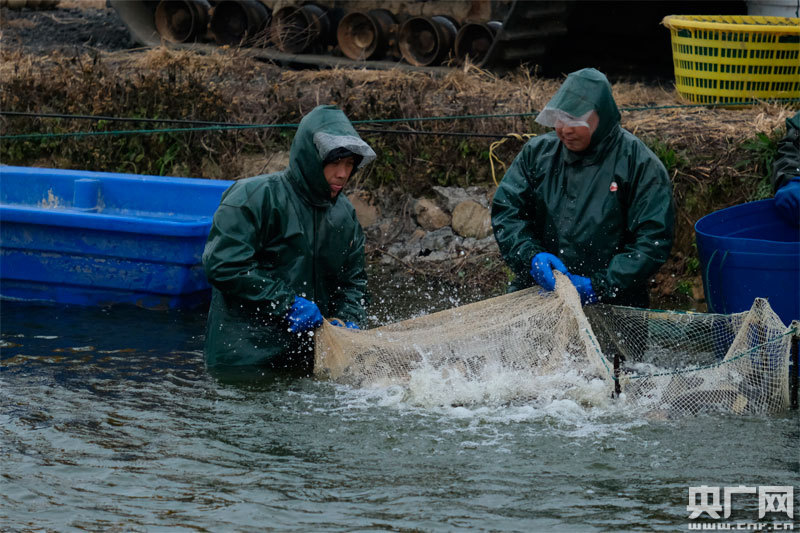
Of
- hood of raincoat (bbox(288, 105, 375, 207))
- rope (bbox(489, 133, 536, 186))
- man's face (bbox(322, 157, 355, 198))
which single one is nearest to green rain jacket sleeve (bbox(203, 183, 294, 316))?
hood of raincoat (bbox(288, 105, 375, 207))

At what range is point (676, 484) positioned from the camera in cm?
424

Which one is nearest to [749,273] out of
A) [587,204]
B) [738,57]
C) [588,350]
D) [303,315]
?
[587,204]

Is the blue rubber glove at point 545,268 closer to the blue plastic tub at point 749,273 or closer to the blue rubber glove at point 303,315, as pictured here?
the blue plastic tub at point 749,273

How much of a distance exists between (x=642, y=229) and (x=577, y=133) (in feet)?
1.82

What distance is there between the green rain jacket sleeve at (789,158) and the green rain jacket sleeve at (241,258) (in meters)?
2.85

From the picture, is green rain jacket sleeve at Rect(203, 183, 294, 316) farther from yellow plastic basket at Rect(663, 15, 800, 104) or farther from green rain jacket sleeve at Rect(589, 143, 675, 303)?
yellow plastic basket at Rect(663, 15, 800, 104)

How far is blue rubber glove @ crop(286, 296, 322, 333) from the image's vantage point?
5035 mm

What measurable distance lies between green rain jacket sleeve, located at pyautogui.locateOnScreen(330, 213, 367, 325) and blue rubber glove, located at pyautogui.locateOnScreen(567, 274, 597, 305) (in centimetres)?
105

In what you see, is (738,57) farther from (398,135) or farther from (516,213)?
(516,213)

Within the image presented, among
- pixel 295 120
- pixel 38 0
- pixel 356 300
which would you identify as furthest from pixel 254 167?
pixel 38 0

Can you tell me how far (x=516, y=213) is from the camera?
5500 millimetres

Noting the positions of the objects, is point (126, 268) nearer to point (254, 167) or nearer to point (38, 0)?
point (254, 167)

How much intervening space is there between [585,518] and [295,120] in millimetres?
Answer: 5843

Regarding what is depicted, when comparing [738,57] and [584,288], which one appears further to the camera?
[738,57]
